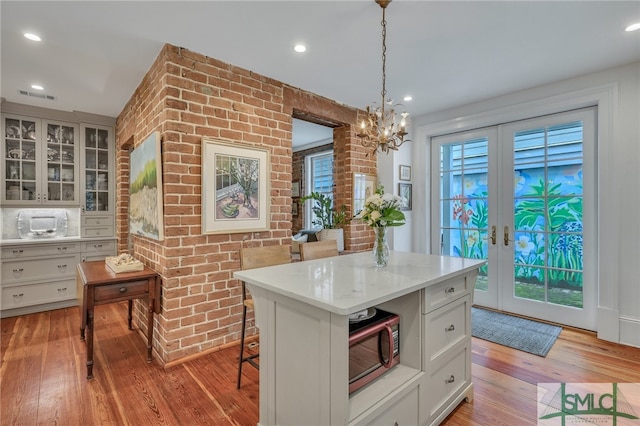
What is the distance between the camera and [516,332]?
3.06 meters

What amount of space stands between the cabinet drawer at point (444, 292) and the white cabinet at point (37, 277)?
4.21 m

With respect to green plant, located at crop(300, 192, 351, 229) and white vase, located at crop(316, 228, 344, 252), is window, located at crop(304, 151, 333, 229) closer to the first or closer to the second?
green plant, located at crop(300, 192, 351, 229)

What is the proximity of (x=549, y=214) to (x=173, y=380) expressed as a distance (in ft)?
12.8

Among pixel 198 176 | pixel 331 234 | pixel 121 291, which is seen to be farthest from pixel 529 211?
pixel 121 291

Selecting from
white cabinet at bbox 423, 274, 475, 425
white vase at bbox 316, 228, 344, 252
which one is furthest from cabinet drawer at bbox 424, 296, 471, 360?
white vase at bbox 316, 228, 344, 252

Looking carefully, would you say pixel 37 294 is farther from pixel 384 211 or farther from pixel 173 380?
pixel 384 211

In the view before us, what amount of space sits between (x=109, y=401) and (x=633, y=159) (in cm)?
456

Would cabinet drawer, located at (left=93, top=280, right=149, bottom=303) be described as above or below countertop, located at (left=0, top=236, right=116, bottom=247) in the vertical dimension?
below

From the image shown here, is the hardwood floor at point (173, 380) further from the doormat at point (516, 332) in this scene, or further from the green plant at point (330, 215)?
the green plant at point (330, 215)

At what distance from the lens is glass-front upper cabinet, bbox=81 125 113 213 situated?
409cm

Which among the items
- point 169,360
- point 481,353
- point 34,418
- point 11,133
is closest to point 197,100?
point 169,360

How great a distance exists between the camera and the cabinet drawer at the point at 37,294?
3.41 m

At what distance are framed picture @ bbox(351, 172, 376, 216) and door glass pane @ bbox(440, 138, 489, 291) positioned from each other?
3.30 feet
